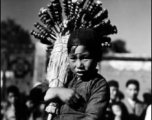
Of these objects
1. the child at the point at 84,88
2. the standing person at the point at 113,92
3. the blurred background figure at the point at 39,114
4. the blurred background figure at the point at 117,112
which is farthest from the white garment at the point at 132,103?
the child at the point at 84,88

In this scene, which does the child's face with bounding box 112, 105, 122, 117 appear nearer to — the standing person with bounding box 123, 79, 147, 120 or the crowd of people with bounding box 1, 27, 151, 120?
the standing person with bounding box 123, 79, 147, 120

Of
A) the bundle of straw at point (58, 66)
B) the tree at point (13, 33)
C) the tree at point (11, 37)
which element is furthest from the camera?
the tree at point (13, 33)

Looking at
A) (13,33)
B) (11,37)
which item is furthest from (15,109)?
(13,33)

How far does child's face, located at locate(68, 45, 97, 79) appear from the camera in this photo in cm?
161

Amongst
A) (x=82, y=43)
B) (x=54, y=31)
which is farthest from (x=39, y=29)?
(x=82, y=43)

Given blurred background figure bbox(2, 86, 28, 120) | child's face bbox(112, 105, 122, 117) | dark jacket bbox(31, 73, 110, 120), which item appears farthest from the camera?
blurred background figure bbox(2, 86, 28, 120)

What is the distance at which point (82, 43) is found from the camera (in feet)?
5.24

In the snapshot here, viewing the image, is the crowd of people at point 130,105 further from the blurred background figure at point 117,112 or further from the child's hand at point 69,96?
the child's hand at point 69,96

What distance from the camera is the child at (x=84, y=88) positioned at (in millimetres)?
1565

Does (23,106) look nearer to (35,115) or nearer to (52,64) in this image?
(35,115)

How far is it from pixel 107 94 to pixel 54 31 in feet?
2.83

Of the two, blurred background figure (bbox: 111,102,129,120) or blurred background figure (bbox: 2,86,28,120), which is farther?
blurred background figure (bbox: 2,86,28,120)

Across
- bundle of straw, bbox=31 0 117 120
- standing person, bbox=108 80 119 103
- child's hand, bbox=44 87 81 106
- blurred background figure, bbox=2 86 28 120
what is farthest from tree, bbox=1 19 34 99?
child's hand, bbox=44 87 81 106

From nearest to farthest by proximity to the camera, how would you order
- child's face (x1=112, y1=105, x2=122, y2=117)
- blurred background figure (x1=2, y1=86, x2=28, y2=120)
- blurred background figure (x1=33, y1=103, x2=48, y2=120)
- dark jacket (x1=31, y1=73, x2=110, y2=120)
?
dark jacket (x1=31, y1=73, x2=110, y2=120)
child's face (x1=112, y1=105, x2=122, y2=117)
blurred background figure (x1=2, y1=86, x2=28, y2=120)
blurred background figure (x1=33, y1=103, x2=48, y2=120)
